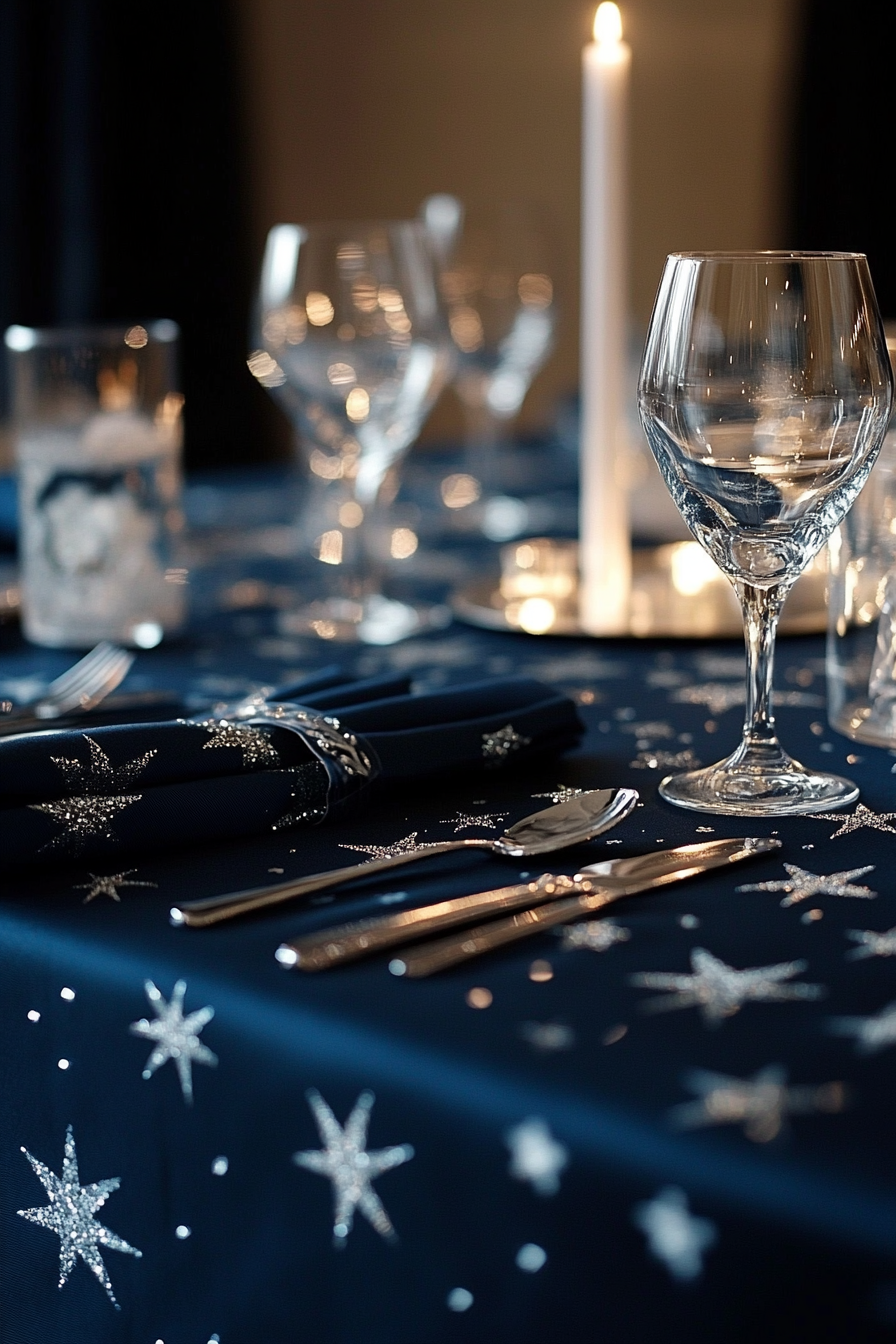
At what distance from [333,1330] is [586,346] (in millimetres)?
741

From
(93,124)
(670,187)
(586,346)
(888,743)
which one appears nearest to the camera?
(888,743)

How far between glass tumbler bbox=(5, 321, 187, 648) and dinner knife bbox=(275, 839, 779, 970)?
555 mm

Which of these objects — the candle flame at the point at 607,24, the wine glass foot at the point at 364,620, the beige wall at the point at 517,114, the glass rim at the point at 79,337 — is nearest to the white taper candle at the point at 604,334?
the candle flame at the point at 607,24

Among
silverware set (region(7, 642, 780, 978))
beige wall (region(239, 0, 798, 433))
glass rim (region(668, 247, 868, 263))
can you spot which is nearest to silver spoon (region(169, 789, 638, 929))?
silverware set (region(7, 642, 780, 978))

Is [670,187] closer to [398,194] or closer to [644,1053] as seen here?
[398,194]

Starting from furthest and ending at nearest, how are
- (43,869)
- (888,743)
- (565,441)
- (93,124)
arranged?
(93,124) → (565,441) → (888,743) → (43,869)

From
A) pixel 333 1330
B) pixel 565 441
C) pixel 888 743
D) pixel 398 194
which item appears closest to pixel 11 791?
pixel 333 1330

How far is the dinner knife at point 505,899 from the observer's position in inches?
19.4

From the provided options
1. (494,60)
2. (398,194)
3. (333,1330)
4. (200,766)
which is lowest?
(333,1330)

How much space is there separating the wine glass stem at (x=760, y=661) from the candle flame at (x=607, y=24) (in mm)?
491

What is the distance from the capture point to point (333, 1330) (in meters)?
0.46

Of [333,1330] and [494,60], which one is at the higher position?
[494,60]

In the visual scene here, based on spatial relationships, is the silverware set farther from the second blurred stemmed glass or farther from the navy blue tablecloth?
the second blurred stemmed glass

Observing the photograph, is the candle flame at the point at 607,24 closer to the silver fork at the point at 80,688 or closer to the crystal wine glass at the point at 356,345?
the crystal wine glass at the point at 356,345
